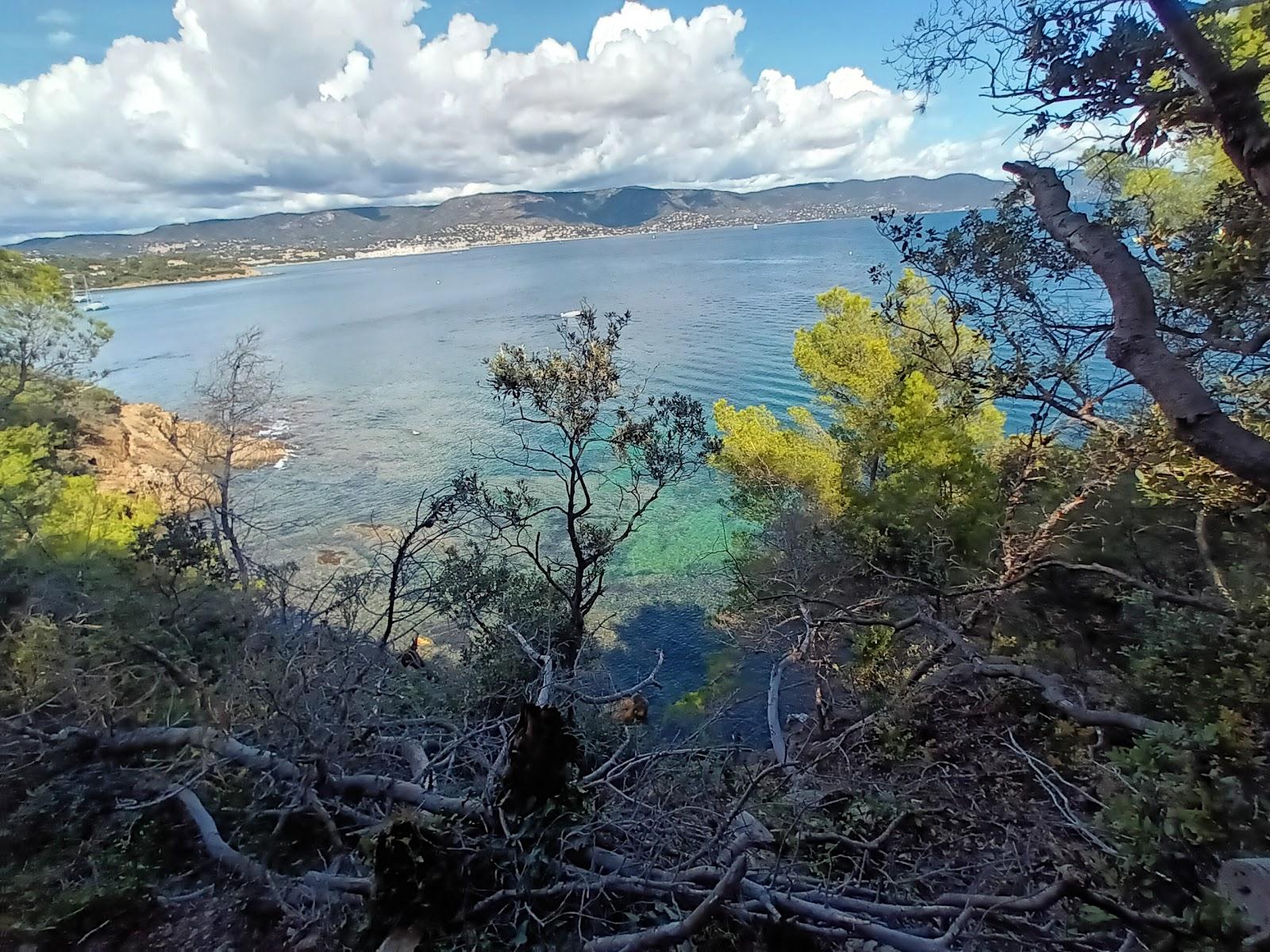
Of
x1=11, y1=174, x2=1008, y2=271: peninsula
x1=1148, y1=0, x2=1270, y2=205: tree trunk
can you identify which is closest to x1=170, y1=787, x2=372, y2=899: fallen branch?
x1=1148, y1=0, x2=1270, y2=205: tree trunk

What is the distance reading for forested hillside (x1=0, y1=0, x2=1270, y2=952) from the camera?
9.17 ft

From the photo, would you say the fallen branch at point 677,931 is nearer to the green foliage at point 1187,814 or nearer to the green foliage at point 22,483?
the green foliage at point 1187,814

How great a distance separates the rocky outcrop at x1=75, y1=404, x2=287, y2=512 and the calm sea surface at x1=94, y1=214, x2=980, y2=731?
1614 mm

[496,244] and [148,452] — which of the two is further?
[496,244]

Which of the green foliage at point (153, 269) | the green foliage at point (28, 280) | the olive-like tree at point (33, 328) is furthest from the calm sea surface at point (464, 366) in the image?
the green foliage at point (28, 280)

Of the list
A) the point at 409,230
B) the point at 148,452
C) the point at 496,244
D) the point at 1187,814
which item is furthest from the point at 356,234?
the point at 1187,814

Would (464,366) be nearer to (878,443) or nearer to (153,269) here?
(878,443)

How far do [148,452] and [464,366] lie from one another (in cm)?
1837

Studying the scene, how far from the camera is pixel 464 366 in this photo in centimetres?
3916

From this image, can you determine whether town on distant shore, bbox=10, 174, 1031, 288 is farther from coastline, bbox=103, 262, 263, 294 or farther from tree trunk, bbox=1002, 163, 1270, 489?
tree trunk, bbox=1002, 163, 1270, 489

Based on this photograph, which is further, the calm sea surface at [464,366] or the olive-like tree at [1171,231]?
the calm sea surface at [464,366]

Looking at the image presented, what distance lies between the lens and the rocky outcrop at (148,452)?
18.0 m

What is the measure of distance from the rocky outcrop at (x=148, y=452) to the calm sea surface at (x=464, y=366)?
1.61 metres

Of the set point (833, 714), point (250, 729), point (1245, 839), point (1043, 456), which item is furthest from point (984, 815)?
point (250, 729)
